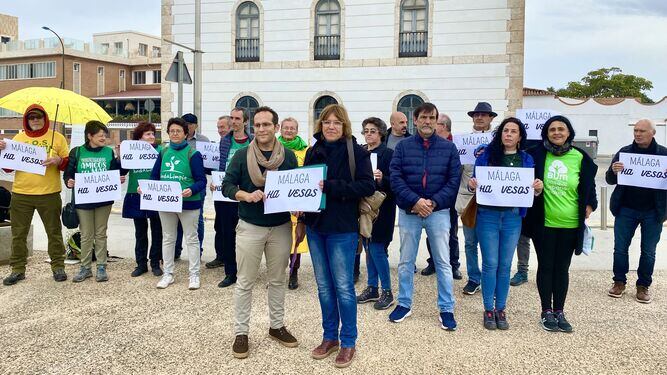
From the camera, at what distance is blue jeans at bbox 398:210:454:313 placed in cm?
493

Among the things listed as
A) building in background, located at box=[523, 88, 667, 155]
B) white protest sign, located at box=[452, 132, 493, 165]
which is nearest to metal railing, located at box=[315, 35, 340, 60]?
white protest sign, located at box=[452, 132, 493, 165]

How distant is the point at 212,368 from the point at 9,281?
3563 mm

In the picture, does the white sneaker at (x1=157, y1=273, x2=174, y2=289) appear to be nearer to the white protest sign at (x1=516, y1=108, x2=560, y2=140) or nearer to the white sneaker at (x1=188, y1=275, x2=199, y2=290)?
the white sneaker at (x1=188, y1=275, x2=199, y2=290)

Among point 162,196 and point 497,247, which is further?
point 162,196

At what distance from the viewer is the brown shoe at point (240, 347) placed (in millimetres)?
4188

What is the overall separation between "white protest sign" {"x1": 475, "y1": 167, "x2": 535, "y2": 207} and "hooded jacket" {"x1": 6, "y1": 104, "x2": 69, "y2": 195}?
4.81 m

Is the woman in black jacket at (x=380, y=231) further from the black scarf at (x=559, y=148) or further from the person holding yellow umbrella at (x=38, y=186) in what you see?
the person holding yellow umbrella at (x=38, y=186)

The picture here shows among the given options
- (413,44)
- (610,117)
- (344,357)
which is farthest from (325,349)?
(610,117)

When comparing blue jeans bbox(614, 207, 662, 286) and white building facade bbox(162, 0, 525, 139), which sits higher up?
white building facade bbox(162, 0, 525, 139)

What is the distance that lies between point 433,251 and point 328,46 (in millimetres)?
17904

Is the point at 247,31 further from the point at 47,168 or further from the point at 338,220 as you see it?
the point at 338,220

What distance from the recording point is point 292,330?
4.79 metres

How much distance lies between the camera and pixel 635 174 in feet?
19.1

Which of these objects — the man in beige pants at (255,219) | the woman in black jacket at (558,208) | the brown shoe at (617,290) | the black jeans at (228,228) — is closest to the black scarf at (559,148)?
the woman in black jacket at (558,208)
